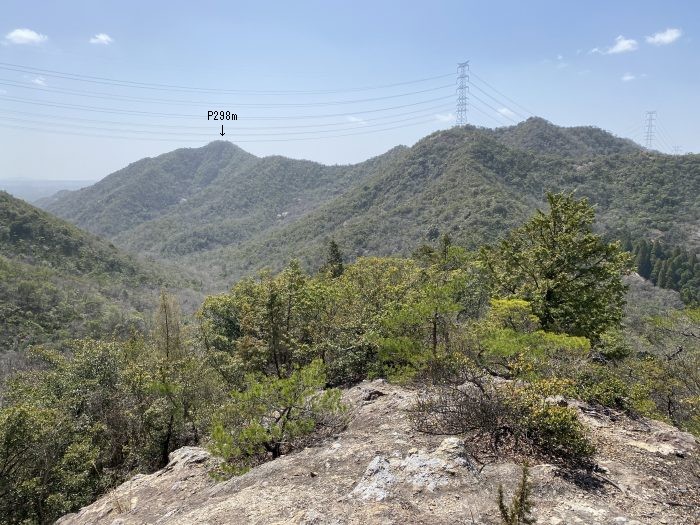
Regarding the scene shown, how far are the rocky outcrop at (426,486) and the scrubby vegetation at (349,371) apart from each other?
77 cm

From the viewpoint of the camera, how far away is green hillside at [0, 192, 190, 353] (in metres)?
43.0

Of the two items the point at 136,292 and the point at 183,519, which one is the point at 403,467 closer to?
the point at 183,519

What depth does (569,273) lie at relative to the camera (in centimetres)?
1628

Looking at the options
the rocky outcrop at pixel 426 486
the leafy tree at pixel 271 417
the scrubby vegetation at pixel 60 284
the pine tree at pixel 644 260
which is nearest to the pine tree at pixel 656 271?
the pine tree at pixel 644 260

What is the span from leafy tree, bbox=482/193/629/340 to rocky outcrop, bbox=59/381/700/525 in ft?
22.8

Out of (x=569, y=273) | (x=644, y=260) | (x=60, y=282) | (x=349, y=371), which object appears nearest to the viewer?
(x=349, y=371)

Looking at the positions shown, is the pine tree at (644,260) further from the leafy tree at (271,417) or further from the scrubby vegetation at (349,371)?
the leafy tree at (271,417)

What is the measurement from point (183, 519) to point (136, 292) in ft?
236

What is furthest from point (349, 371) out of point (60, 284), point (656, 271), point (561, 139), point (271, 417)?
point (561, 139)

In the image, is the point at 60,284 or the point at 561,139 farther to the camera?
the point at 561,139

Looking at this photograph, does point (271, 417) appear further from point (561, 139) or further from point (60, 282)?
point (561, 139)

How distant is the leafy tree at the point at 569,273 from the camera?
15.7 metres

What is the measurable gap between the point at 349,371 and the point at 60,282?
54.1 m

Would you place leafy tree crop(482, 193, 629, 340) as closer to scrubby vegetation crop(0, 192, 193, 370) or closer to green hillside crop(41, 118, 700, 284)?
scrubby vegetation crop(0, 192, 193, 370)
